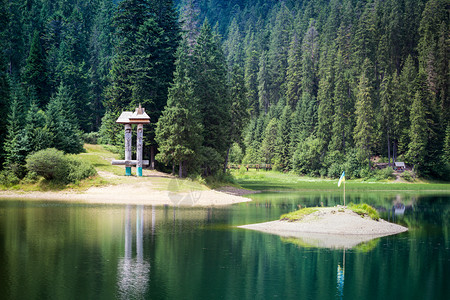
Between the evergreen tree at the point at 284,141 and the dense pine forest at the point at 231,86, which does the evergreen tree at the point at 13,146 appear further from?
the evergreen tree at the point at 284,141

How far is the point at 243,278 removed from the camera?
2423cm

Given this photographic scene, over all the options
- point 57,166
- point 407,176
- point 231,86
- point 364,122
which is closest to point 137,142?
point 57,166

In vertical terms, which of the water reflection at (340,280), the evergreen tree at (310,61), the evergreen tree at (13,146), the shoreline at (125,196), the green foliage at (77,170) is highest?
the evergreen tree at (310,61)

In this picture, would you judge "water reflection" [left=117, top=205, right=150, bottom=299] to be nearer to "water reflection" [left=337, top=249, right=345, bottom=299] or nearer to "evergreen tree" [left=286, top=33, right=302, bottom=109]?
"water reflection" [left=337, top=249, right=345, bottom=299]

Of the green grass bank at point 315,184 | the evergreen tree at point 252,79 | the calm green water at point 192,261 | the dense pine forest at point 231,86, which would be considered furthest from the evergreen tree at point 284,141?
the calm green water at point 192,261

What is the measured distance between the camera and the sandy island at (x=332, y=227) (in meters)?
35.5

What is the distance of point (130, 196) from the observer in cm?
5425

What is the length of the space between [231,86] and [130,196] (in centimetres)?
3483

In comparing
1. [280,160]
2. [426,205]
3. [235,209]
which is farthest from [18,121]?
[280,160]

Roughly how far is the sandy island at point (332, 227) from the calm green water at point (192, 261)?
1.52 meters

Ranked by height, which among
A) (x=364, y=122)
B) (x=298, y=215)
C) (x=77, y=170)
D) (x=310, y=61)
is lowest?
(x=298, y=215)

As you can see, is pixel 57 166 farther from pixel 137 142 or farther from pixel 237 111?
pixel 237 111

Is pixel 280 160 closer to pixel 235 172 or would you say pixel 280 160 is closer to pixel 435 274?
pixel 235 172

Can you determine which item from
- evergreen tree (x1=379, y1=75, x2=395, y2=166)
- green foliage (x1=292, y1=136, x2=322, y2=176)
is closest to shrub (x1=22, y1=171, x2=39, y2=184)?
green foliage (x1=292, y1=136, x2=322, y2=176)
